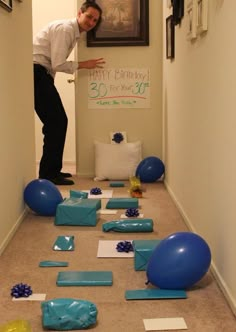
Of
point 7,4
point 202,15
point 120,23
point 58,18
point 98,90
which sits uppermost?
point 58,18

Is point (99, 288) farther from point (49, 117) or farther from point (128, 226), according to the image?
point (49, 117)

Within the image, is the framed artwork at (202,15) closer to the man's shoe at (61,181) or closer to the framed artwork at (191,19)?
the framed artwork at (191,19)

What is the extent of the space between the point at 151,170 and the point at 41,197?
1.36 metres

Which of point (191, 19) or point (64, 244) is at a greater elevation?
point (191, 19)

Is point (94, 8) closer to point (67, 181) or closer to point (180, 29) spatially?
point (180, 29)

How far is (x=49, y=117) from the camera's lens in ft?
14.4

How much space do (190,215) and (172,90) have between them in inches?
47.8

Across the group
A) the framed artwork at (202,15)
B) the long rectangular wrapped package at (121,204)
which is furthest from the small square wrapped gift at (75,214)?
the framed artwork at (202,15)

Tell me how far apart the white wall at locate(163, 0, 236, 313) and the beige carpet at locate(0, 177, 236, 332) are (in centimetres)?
11

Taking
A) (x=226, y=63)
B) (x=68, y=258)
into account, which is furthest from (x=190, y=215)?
(x=226, y=63)

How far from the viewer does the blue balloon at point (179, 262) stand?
6.59 ft

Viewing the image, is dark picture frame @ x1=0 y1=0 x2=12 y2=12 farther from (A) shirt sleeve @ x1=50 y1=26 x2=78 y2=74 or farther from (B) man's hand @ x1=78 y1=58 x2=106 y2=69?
(B) man's hand @ x1=78 y1=58 x2=106 y2=69

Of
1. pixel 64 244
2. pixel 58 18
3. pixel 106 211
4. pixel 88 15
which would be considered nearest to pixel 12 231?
pixel 64 244

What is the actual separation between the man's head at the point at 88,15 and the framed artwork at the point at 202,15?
173 cm
